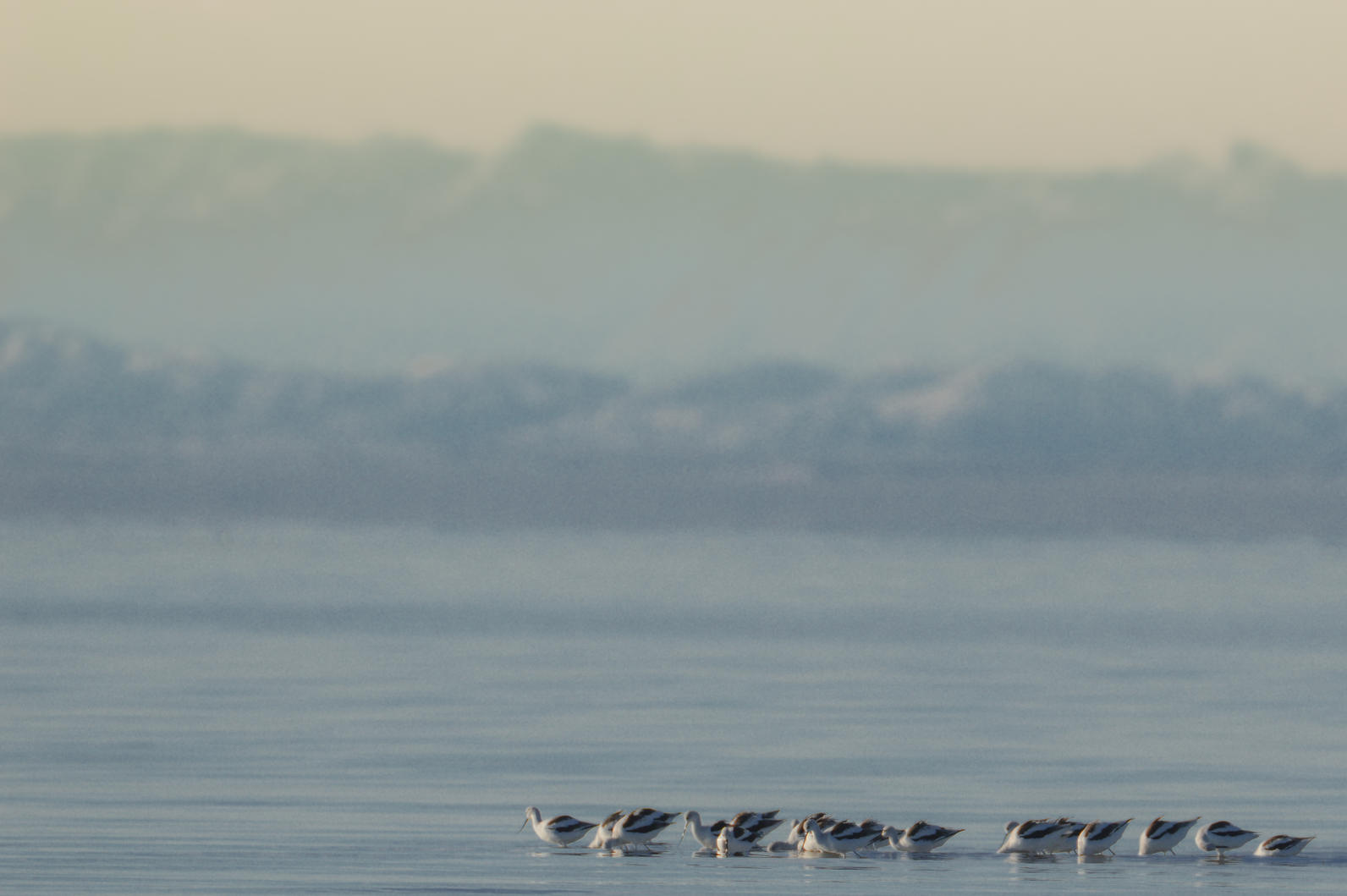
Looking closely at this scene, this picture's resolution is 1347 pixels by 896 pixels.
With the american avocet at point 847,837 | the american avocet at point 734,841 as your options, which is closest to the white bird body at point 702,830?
the american avocet at point 734,841

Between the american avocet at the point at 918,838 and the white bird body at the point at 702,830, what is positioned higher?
the white bird body at the point at 702,830

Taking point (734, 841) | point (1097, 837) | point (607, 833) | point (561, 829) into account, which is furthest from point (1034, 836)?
point (561, 829)

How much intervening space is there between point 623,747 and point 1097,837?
37.8 ft

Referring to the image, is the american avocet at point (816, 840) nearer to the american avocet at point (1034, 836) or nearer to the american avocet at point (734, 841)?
the american avocet at point (734, 841)

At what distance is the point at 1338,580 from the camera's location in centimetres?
14412

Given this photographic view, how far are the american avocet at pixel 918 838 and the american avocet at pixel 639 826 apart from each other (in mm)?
2386

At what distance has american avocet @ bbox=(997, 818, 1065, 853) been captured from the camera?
26641mm

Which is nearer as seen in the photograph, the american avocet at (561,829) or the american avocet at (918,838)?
the american avocet at (918,838)

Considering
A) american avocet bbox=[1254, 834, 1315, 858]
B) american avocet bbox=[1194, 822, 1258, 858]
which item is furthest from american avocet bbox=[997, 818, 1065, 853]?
american avocet bbox=[1254, 834, 1315, 858]

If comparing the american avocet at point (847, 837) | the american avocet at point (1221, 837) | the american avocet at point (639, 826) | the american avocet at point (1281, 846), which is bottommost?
the american avocet at point (1281, 846)

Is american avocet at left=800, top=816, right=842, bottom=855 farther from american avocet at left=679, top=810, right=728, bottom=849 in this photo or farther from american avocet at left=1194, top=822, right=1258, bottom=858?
american avocet at left=1194, top=822, right=1258, bottom=858

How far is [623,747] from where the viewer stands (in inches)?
1469

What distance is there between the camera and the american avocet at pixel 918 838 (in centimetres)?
2664

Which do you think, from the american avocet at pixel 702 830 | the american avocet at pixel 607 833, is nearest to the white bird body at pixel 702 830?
the american avocet at pixel 702 830
